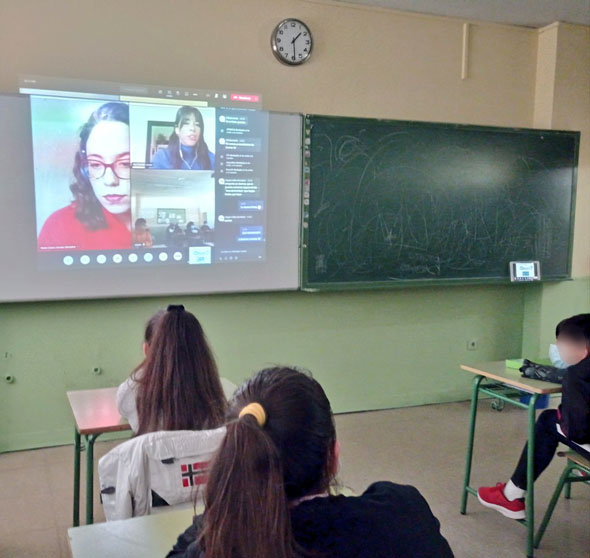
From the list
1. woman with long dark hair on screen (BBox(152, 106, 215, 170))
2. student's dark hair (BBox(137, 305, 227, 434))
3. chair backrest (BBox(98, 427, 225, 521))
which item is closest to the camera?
chair backrest (BBox(98, 427, 225, 521))

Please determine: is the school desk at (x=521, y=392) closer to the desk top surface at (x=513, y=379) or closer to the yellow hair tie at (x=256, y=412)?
the desk top surface at (x=513, y=379)

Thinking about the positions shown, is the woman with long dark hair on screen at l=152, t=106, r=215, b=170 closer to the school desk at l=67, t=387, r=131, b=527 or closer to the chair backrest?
the school desk at l=67, t=387, r=131, b=527

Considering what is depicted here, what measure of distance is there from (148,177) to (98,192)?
0.31m

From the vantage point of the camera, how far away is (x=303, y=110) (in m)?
4.13

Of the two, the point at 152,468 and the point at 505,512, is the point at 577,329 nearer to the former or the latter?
the point at 505,512

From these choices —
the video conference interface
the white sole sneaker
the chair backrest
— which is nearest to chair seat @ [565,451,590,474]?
the white sole sneaker

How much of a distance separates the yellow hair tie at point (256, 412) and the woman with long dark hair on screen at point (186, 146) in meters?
2.98

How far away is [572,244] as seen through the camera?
194 inches

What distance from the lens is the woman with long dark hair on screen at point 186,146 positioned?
3768 mm

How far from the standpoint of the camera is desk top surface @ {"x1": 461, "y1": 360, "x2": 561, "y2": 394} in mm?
2639

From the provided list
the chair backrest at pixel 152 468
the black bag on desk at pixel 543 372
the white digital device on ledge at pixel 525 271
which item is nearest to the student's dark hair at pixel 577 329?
the black bag on desk at pixel 543 372

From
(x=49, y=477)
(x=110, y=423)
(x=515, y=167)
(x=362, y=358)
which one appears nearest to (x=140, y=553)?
(x=110, y=423)

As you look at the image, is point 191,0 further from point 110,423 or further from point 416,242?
point 110,423

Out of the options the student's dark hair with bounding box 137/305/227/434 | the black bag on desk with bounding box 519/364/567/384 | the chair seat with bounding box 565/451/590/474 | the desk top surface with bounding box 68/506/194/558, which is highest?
the student's dark hair with bounding box 137/305/227/434
